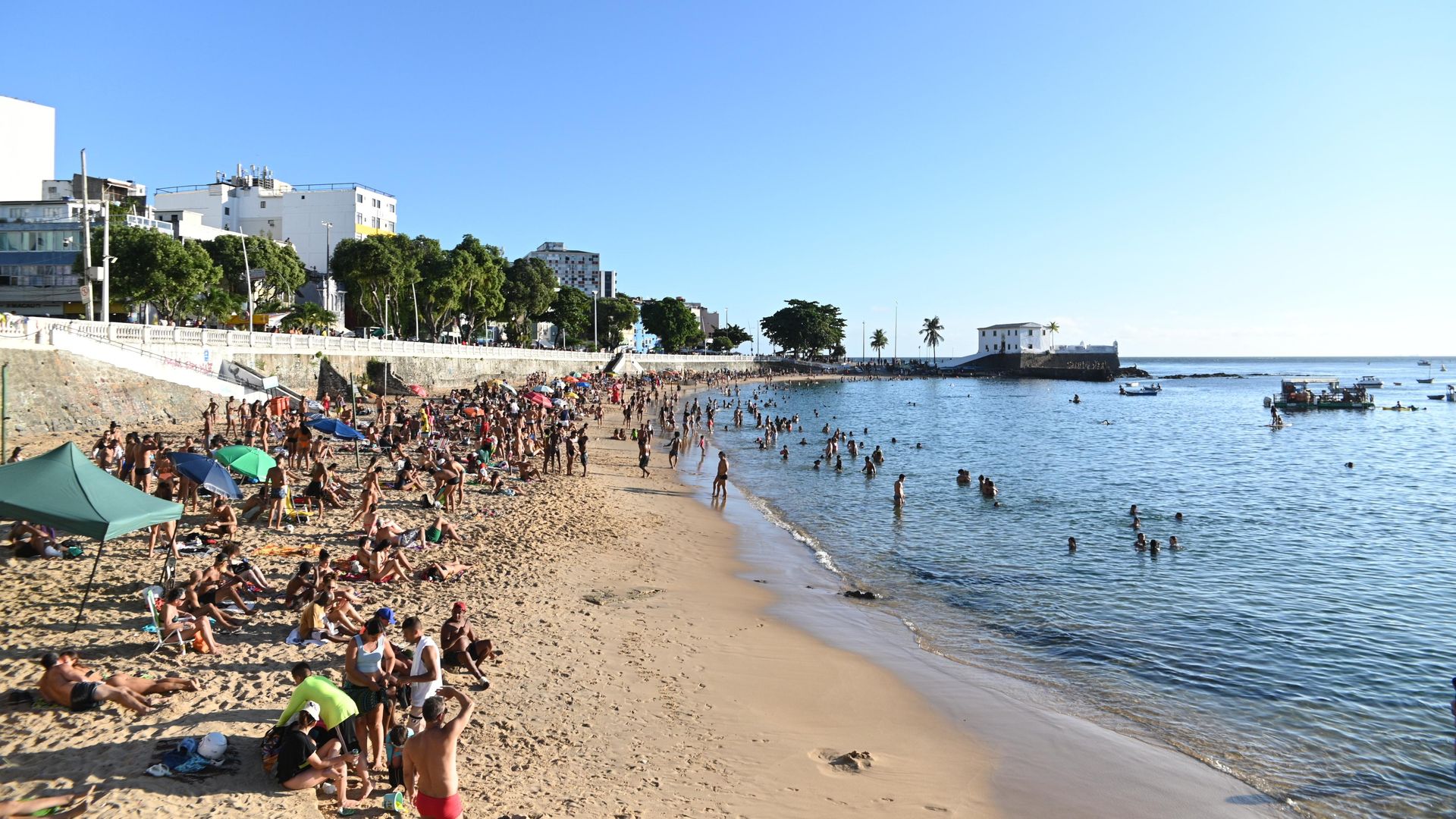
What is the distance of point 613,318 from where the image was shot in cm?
10644

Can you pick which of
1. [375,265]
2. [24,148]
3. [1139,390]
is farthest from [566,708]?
[1139,390]

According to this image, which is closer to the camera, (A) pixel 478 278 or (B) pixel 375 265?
(B) pixel 375 265

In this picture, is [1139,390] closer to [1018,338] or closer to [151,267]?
[1018,338]

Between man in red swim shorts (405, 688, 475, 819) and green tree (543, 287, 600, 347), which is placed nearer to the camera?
man in red swim shorts (405, 688, 475, 819)

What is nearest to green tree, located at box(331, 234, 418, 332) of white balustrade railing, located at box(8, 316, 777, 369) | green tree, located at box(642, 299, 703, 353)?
white balustrade railing, located at box(8, 316, 777, 369)

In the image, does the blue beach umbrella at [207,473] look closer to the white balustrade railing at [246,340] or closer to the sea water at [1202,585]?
the sea water at [1202,585]

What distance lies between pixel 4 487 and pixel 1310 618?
19.3 m

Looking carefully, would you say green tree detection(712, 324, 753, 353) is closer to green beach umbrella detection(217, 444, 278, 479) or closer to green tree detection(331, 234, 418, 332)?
green tree detection(331, 234, 418, 332)

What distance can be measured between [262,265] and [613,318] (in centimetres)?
6122

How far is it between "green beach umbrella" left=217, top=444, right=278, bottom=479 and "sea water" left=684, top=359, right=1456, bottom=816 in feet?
36.2

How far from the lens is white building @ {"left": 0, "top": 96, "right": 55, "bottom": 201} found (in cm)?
5028

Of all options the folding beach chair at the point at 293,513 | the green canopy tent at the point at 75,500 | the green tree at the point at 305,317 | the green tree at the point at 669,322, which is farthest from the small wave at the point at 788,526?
the green tree at the point at 669,322

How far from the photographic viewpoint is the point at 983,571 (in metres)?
16.9

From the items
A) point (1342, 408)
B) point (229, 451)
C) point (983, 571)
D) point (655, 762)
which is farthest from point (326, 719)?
point (1342, 408)
